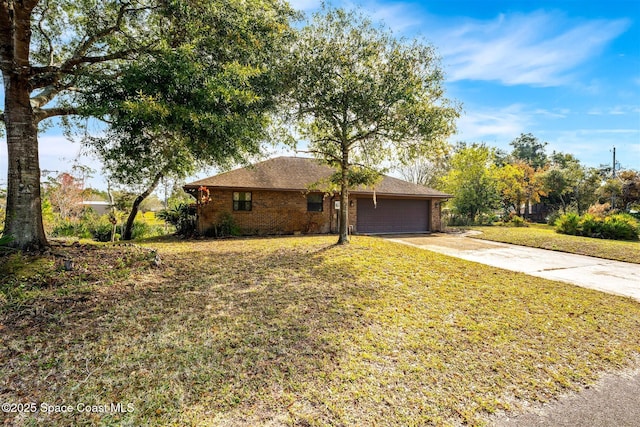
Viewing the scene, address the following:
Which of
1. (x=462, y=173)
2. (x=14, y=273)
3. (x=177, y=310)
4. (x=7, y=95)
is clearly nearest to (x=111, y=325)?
(x=177, y=310)

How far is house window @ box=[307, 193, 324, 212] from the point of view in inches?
585

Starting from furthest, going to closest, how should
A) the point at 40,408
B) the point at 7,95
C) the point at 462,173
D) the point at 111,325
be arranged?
1. the point at 462,173
2. the point at 7,95
3. the point at 111,325
4. the point at 40,408

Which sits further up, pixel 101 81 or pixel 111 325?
pixel 101 81

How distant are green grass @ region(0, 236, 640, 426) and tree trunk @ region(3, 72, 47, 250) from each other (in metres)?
0.81

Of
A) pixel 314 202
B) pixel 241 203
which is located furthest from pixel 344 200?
pixel 241 203

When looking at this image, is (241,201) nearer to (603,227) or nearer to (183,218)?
(183,218)

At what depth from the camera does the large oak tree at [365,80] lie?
8.09 meters

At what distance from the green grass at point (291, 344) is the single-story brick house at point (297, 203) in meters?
6.76

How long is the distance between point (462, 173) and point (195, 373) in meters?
24.4

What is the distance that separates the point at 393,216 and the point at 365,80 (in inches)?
410

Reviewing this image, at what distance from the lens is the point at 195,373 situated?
298 centimetres

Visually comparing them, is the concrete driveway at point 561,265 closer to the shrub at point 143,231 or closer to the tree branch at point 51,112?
the tree branch at point 51,112

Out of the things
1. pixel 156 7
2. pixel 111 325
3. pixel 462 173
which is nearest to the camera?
pixel 111 325

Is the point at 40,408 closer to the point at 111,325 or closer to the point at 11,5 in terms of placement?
the point at 111,325
